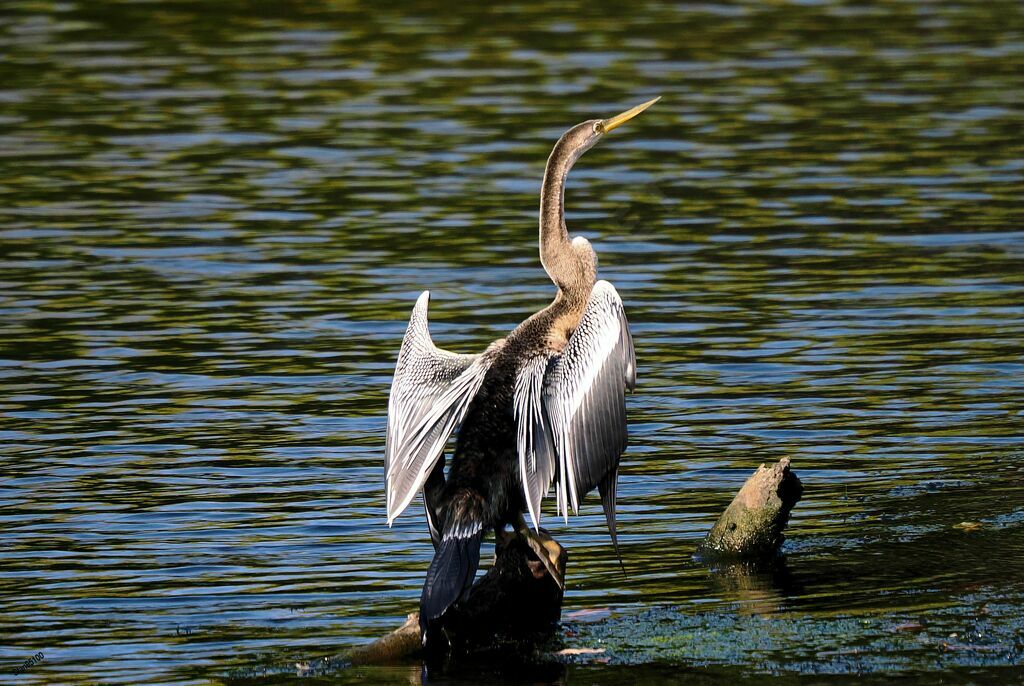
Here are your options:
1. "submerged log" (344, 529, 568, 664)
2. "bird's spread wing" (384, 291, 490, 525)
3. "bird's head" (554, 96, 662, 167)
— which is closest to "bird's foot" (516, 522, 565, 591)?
"submerged log" (344, 529, 568, 664)

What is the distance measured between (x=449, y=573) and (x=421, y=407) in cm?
97

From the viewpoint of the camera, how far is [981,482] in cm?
918

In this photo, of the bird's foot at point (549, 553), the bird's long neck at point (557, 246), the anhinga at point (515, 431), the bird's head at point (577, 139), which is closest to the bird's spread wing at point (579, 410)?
the anhinga at point (515, 431)

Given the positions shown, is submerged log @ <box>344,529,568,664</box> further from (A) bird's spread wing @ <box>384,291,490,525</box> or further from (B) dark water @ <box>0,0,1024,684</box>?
(A) bird's spread wing @ <box>384,291,490,525</box>

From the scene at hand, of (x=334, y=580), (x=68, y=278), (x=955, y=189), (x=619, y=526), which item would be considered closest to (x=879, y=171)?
(x=955, y=189)

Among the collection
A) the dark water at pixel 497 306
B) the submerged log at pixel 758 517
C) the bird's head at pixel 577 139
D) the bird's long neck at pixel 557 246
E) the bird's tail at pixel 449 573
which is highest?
the bird's head at pixel 577 139

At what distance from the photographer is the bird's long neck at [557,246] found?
28.2 feet

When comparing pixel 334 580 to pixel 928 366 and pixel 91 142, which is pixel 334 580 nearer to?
pixel 928 366

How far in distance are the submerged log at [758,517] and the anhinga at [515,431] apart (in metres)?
0.54

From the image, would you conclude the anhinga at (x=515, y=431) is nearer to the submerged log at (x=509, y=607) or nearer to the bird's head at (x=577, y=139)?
the submerged log at (x=509, y=607)

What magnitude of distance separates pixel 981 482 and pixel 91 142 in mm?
12303

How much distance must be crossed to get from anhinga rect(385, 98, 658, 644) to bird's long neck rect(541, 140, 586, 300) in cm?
48

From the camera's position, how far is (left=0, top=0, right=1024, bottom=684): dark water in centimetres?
772

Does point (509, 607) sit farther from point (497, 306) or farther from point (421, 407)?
point (497, 306)
